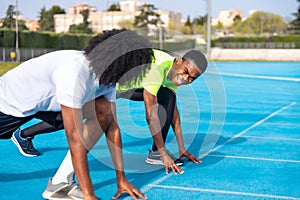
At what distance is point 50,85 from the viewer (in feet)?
13.3

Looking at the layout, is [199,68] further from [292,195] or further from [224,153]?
[224,153]

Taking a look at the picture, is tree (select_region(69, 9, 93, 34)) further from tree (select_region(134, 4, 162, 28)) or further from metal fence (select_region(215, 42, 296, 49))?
metal fence (select_region(215, 42, 296, 49))

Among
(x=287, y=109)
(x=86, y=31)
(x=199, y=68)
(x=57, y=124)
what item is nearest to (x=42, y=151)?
(x=57, y=124)

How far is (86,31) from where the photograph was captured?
5697cm

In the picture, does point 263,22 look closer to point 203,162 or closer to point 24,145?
point 203,162

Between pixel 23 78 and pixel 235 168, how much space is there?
2.89 meters

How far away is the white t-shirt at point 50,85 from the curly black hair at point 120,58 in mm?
111

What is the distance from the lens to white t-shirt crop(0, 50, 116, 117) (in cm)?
365

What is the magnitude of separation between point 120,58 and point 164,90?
2.35m

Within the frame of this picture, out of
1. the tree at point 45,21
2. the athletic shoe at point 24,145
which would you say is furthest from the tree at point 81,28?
the athletic shoe at point 24,145

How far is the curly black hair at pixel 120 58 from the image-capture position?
11.8ft

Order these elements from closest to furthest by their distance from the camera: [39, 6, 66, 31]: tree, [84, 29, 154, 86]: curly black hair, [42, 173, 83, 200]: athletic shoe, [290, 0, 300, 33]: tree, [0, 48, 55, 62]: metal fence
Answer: [84, 29, 154, 86]: curly black hair
[42, 173, 83, 200]: athletic shoe
[0, 48, 55, 62]: metal fence
[39, 6, 66, 31]: tree
[290, 0, 300, 33]: tree

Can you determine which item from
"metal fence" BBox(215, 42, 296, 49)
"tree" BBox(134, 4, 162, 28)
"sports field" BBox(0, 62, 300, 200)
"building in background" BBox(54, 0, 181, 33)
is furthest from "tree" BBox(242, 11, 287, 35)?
"sports field" BBox(0, 62, 300, 200)

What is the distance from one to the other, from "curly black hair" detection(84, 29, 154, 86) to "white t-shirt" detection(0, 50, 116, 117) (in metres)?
0.11
